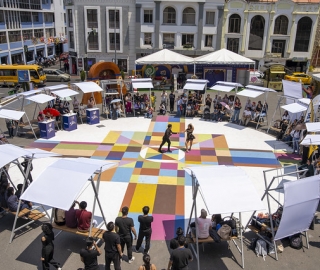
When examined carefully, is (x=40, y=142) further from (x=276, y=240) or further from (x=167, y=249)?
(x=276, y=240)

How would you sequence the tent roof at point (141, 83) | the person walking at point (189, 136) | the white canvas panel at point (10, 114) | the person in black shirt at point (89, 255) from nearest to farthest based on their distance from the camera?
1. the person in black shirt at point (89, 255)
2. the white canvas panel at point (10, 114)
3. the person walking at point (189, 136)
4. the tent roof at point (141, 83)

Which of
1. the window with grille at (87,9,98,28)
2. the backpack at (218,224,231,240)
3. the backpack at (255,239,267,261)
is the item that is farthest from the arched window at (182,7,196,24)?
the backpack at (218,224,231,240)

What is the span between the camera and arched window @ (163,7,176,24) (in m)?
39.2

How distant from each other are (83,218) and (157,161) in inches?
251

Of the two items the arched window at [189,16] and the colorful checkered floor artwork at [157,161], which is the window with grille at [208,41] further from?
the colorful checkered floor artwork at [157,161]

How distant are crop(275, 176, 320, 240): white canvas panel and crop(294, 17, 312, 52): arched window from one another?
37.4 metres

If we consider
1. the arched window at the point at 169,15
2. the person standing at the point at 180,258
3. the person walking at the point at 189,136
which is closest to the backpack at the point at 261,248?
the person standing at the point at 180,258

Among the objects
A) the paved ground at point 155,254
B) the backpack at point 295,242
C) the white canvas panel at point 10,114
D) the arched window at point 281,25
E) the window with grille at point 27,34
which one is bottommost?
the paved ground at point 155,254

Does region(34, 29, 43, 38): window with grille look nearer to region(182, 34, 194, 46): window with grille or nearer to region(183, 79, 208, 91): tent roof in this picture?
region(182, 34, 194, 46): window with grille

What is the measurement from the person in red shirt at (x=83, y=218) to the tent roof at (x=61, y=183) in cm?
76

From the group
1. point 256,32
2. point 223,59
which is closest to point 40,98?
point 223,59

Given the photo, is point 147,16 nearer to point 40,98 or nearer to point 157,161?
point 40,98

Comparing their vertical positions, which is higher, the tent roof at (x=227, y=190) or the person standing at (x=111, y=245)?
the tent roof at (x=227, y=190)

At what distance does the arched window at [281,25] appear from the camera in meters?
39.9
